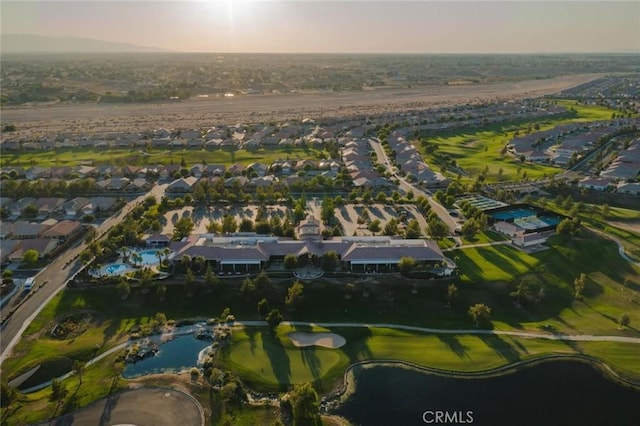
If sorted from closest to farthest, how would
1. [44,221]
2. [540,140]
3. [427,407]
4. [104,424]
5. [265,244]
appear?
[104,424] → [427,407] → [265,244] → [44,221] → [540,140]

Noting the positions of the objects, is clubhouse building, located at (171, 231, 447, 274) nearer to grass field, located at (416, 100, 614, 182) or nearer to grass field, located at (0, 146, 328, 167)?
grass field, located at (416, 100, 614, 182)

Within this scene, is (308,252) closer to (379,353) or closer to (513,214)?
(379,353)

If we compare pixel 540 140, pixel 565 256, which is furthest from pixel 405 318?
pixel 540 140

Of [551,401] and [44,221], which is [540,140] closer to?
[551,401]

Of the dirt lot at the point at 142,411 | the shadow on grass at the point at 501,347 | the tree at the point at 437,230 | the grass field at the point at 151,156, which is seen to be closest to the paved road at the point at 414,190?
the tree at the point at 437,230

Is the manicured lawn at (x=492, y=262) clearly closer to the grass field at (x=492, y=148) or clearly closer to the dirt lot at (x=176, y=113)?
the grass field at (x=492, y=148)

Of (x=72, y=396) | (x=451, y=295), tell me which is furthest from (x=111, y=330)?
(x=451, y=295)
